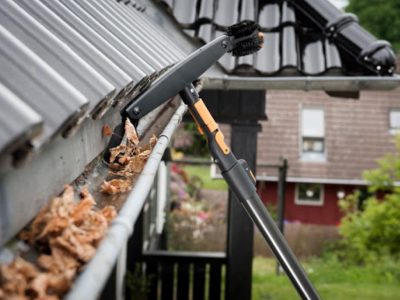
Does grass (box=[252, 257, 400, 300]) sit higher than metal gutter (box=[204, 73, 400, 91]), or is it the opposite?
metal gutter (box=[204, 73, 400, 91])

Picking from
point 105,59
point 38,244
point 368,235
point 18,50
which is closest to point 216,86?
point 105,59

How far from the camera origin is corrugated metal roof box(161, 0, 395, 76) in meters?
3.16

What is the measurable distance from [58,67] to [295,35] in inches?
99.0

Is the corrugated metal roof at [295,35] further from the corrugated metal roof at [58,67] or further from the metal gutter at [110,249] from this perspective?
the metal gutter at [110,249]

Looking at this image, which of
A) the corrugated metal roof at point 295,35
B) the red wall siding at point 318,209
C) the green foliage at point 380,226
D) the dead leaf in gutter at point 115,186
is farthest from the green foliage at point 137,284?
the red wall siding at point 318,209

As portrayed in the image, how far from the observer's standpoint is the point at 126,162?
1432mm

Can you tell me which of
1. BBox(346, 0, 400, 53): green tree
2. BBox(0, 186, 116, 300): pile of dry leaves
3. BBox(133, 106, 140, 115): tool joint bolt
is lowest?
BBox(0, 186, 116, 300): pile of dry leaves

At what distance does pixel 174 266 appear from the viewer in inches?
196

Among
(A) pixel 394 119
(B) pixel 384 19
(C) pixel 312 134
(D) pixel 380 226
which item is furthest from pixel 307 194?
(B) pixel 384 19

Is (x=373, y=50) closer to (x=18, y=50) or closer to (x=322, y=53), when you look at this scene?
(x=322, y=53)

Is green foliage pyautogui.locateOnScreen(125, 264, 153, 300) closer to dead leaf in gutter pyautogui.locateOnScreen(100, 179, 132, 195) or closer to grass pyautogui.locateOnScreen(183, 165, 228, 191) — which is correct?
dead leaf in gutter pyautogui.locateOnScreen(100, 179, 132, 195)

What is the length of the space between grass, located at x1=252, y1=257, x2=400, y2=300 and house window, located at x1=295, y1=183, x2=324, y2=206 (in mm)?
7131

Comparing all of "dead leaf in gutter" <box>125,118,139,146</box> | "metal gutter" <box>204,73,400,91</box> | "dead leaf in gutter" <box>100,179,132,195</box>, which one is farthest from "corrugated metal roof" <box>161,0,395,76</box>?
"dead leaf in gutter" <box>100,179,132,195</box>

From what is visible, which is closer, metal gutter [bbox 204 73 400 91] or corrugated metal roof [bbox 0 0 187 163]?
corrugated metal roof [bbox 0 0 187 163]
